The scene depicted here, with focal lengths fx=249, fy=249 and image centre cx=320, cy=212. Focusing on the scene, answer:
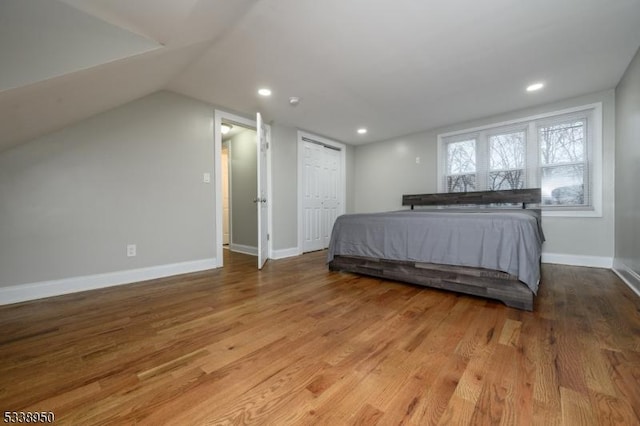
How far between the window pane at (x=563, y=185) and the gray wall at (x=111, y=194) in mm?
4493

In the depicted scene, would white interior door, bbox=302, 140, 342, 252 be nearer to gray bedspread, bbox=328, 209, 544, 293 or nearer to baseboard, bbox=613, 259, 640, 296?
gray bedspread, bbox=328, 209, 544, 293

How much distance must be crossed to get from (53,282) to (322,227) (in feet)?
11.6

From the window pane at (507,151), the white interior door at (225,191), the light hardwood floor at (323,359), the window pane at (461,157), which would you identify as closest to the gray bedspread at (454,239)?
the light hardwood floor at (323,359)

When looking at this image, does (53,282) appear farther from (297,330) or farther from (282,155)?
(282,155)

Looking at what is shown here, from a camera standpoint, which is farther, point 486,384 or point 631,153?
point 631,153

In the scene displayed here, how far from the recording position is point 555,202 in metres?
3.36

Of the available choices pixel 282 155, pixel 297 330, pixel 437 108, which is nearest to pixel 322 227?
pixel 282 155

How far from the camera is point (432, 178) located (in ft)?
14.3

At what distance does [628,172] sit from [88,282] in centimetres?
528

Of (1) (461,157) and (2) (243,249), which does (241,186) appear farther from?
(1) (461,157)

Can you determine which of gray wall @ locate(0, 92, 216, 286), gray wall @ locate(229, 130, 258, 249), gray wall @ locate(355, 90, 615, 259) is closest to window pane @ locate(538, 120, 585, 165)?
gray wall @ locate(355, 90, 615, 259)

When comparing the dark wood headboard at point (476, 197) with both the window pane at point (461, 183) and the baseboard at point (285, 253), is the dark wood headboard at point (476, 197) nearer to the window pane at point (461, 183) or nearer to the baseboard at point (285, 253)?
the window pane at point (461, 183)

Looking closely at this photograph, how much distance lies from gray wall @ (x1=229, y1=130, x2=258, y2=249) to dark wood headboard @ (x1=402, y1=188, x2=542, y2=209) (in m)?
2.75

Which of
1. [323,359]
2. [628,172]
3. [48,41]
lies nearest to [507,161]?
[628,172]
